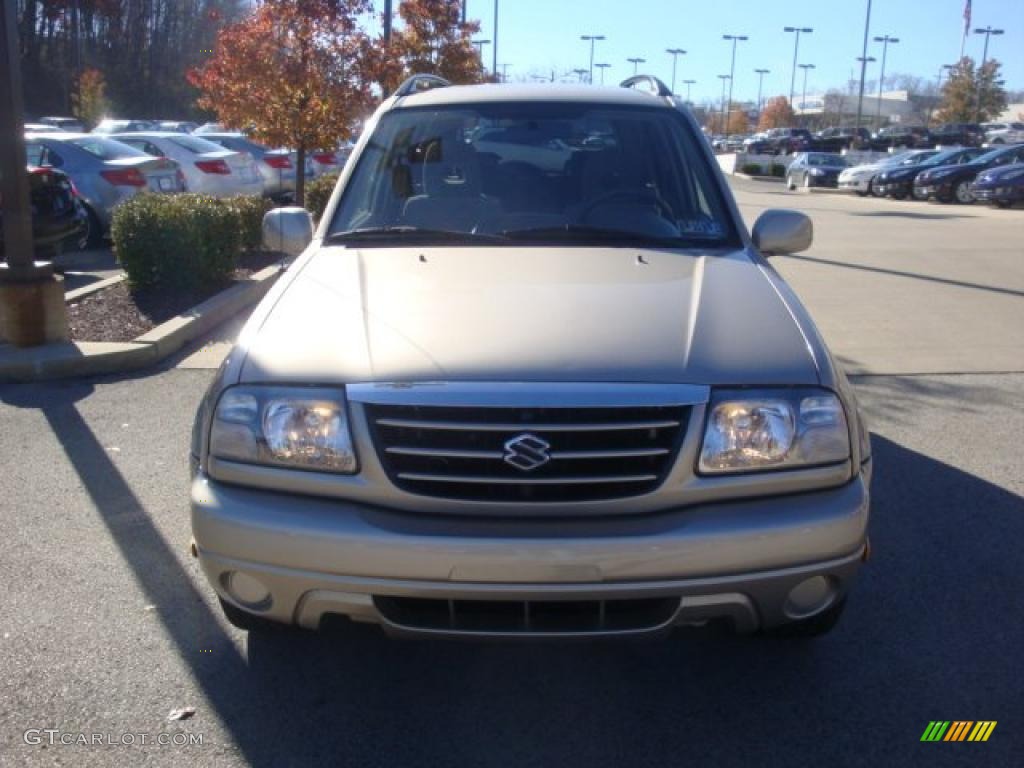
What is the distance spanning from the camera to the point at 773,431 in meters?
3.02

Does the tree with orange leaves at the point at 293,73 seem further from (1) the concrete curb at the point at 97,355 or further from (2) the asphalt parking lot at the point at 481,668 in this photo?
(2) the asphalt parking lot at the point at 481,668

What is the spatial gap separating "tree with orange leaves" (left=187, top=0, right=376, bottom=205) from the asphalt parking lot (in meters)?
8.74

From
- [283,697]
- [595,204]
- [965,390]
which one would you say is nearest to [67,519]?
[283,697]

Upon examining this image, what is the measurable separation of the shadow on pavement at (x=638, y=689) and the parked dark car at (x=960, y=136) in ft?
195

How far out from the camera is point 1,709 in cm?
320

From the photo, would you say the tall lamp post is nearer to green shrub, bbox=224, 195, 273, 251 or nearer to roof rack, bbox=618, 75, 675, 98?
green shrub, bbox=224, 195, 273, 251

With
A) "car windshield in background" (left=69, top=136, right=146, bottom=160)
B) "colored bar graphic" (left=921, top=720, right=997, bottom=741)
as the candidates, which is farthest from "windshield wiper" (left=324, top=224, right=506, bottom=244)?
"car windshield in background" (left=69, top=136, right=146, bottom=160)

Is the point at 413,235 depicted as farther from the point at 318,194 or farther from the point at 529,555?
the point at 318,194

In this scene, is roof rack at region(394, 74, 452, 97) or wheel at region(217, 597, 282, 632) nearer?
wheel at region(217, 597, 282, 632)

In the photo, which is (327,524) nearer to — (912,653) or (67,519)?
(912,653)

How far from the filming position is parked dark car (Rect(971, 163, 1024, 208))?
24.5 m

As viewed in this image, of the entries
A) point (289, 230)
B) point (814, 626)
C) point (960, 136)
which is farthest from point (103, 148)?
point (960, 136)

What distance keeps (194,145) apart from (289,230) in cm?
1496

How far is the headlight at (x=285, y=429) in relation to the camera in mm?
2977
